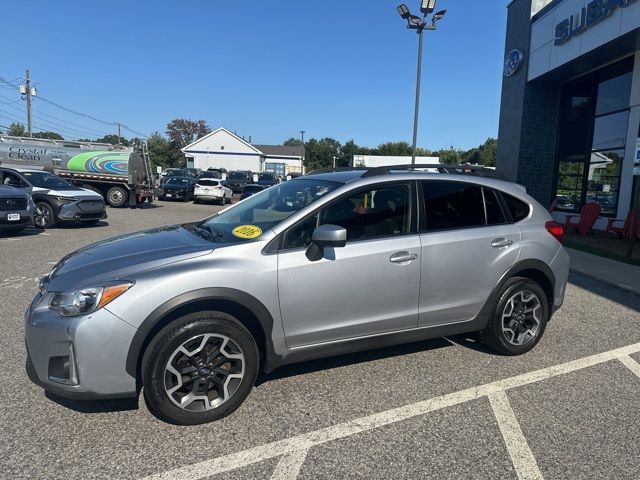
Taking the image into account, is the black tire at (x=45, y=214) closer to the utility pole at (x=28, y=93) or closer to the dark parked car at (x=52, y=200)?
the dark parked car at (x=52, y=200)

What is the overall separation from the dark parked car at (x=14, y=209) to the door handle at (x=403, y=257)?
10086 millimetres

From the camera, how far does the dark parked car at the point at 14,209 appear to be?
34.1 feet

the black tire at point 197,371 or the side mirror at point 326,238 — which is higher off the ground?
the side mirror at point 326,238

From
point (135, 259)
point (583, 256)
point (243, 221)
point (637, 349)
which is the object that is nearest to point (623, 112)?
point (583, 256)

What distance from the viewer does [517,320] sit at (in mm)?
4352

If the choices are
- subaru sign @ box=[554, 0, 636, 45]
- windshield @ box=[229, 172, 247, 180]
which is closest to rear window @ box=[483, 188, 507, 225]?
subaru sign @ box=[554, 0, 636, 45]

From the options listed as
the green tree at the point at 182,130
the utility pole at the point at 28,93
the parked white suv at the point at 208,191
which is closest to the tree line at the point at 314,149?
the green tree at the point at 182,130

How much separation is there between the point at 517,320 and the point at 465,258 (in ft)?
2.98

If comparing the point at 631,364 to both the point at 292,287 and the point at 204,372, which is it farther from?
the point at 204,372

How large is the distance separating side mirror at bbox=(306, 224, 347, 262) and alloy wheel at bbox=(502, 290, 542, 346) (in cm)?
193

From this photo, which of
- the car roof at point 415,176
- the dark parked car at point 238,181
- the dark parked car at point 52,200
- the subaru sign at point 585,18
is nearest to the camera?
the car roof at point 415,176

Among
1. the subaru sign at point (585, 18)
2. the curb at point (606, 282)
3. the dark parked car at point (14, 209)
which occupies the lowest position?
the curb at point (606, 282)

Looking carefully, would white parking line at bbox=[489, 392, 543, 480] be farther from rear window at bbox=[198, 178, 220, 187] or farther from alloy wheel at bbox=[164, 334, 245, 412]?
rear window at bbox=[198, 178, 220, 187]

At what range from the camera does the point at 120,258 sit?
321 cm
